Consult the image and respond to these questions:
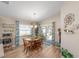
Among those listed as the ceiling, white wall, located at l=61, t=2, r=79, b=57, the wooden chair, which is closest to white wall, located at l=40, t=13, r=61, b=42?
the ceiling

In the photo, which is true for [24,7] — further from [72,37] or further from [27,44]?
[72,37]

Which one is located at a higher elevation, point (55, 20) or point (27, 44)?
point (55, 20)

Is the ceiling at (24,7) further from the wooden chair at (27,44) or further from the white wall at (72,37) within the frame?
the wooden chair at (27,44)

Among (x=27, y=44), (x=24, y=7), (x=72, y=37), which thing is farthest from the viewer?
(x=27, y=44)

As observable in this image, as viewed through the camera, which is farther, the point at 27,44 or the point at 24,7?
the point at 27,44

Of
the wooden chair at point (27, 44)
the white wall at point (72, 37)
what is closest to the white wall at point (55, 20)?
the wooden chair at point (27, 44)

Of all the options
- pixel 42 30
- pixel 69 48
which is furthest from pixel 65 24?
pixel 42 30

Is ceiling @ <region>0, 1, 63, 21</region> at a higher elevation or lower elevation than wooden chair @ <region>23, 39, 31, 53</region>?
higher

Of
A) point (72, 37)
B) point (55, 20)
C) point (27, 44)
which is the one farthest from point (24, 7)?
point (55, 20)

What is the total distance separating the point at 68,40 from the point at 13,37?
164 inches

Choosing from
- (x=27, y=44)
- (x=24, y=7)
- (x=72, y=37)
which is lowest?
(x=27, y=44)

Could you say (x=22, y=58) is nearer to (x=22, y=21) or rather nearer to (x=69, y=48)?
(x=69, y=48)

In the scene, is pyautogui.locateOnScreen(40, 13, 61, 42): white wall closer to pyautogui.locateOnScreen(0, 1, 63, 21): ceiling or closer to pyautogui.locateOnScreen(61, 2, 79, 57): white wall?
pyautogui.locateOnScreen(0, 1, 63, 21): ceiling

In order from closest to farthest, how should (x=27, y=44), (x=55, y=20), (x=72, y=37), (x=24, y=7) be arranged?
(x=72, y=37)
(x=24, y=7)
(x=27, y=44)
(x=55, y=20)
